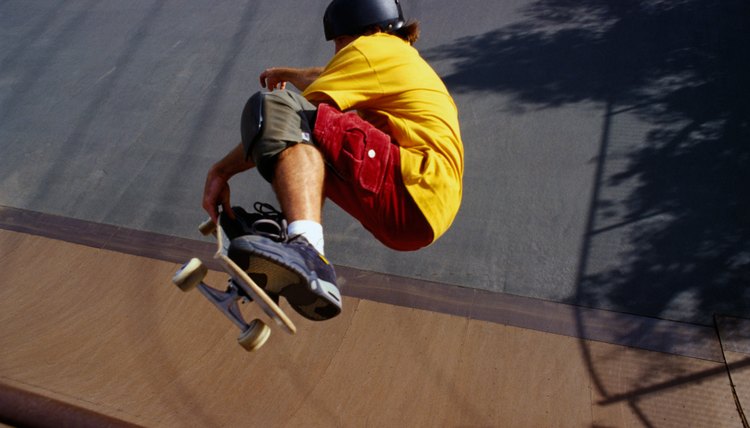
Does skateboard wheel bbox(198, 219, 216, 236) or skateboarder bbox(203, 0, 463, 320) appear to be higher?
skateboarder bbox(203, 0, 463, 320)

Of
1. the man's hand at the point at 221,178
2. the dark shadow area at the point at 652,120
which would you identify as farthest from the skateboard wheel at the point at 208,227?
the dark shadow area at the point at 652,120

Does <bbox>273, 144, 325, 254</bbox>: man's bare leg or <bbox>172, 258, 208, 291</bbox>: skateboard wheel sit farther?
<bbox>273, 144, 325, 254</bbox>: man's bare leg

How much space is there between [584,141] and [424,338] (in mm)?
2389

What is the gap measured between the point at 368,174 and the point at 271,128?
0.45 m

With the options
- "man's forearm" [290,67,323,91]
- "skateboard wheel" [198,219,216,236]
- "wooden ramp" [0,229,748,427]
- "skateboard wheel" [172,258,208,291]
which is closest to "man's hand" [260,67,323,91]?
"man's forearm" [290,67,323,91]

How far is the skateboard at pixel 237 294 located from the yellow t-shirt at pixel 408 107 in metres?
0.79

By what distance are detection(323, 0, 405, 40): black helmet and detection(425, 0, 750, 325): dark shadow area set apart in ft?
8.36

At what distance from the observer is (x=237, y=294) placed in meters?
2.64

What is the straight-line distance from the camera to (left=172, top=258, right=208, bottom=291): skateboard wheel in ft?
7.86

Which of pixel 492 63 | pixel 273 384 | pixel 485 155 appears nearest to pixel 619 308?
pixel 485 155

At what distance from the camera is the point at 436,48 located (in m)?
7.11

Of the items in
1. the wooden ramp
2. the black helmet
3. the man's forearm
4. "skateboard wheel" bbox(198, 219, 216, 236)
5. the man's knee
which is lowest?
the wooden ramp

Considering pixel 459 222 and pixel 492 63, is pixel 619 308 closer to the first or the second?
pixel 459 222

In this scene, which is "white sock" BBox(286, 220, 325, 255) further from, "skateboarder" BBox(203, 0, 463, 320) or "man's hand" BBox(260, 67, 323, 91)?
"man's hand" BBox(260, 67, 323, 91)
